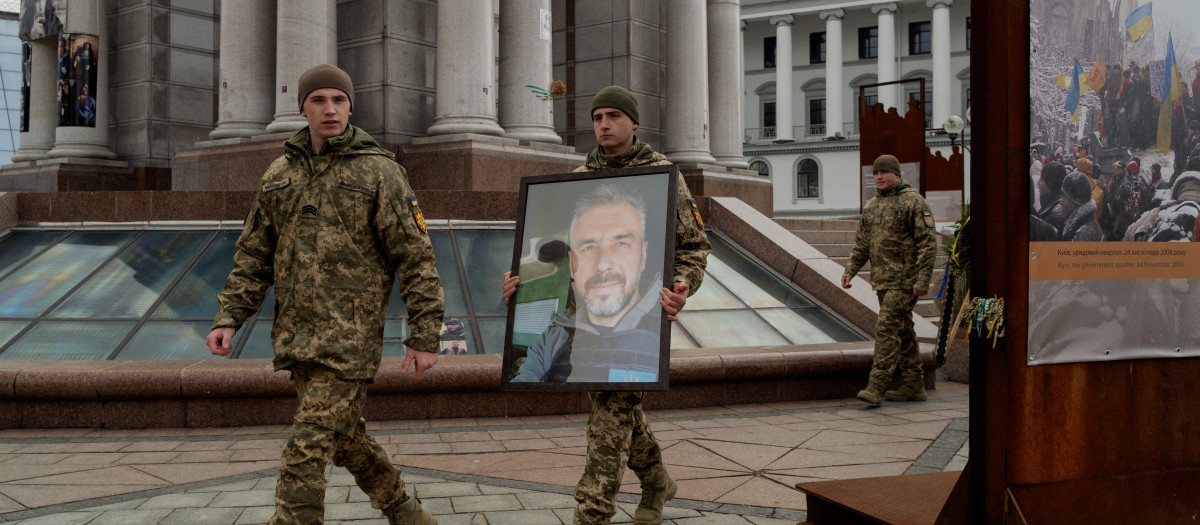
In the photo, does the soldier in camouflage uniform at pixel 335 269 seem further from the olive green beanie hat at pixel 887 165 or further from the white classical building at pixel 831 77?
the white classical building at pixel 831 77

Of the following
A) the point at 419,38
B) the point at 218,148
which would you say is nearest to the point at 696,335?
the point at 419,38

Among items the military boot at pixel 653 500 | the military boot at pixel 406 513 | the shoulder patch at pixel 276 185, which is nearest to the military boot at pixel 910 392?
the military boot at pixel 653 500

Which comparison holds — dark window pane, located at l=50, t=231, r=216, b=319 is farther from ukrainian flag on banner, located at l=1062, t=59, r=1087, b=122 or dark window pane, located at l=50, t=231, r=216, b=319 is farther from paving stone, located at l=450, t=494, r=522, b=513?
ukrainian flag on banner, located at l=1062, t=59, r=1087, b=122

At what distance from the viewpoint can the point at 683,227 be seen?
4.38 meters

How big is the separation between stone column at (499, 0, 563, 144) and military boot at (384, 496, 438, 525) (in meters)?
10.2

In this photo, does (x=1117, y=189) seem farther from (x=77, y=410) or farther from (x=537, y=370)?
(x=77, y=410)

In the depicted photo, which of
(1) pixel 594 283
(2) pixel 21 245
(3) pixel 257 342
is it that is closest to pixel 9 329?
(3) pixel 257 342

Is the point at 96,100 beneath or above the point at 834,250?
above

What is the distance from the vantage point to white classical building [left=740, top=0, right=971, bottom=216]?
64.3 meters

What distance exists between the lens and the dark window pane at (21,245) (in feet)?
34.2

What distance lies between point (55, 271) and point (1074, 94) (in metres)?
9.63

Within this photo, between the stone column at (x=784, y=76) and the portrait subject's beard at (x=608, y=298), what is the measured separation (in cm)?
6507

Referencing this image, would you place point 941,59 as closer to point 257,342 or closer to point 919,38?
point 919,38

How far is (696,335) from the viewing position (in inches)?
369
